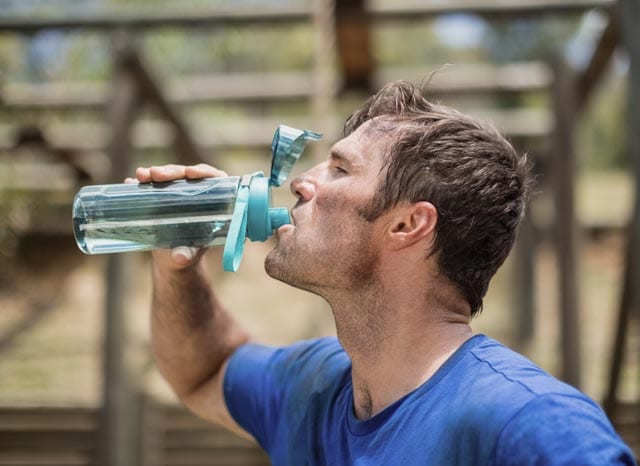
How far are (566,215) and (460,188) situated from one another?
4300 mm

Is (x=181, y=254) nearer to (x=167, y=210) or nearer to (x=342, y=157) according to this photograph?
(x=167, y=210)

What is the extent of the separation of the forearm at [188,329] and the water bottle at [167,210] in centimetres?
24

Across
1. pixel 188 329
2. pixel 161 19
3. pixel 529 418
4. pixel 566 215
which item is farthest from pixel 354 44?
pixel 529 418

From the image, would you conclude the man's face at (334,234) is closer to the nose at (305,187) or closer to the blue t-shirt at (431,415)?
the nose at (305,187)

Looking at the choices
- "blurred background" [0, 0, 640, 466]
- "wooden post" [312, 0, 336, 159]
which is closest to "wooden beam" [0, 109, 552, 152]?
"blurred background" [0, 0, 640, 466]

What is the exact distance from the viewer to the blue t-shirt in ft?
4.86

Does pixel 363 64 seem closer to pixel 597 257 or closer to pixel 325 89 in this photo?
pixel 325 89

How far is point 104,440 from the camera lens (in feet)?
16.5

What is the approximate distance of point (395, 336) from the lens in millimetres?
1932

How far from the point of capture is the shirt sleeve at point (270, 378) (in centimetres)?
223

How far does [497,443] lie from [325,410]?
0.63 metres

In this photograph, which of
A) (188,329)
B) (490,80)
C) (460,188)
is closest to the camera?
(460,188)

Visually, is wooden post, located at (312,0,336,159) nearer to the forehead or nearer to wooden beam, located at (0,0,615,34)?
wooden beam, located at (0,0,615,34)

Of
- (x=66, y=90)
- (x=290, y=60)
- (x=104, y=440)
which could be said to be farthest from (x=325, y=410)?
(x=290, y=60)
